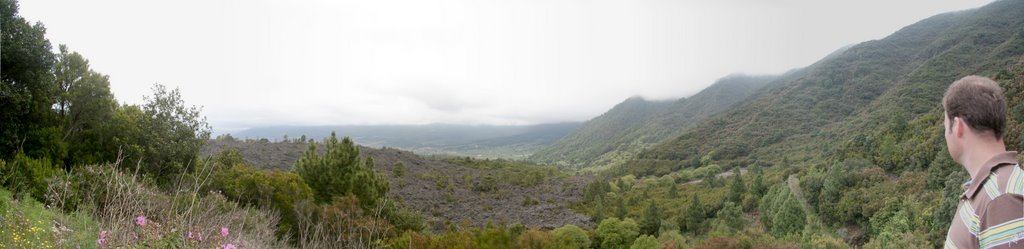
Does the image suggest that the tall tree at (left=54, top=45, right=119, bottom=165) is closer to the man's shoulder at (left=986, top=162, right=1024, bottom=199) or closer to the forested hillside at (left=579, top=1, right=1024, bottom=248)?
the man's shoulder at (left=986, top=162, right=1024, bottom=199)

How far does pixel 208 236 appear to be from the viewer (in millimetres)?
4199

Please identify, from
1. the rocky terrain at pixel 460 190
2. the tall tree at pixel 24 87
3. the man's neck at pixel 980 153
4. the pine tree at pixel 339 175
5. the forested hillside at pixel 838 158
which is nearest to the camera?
the man's neck at pixel 980 153

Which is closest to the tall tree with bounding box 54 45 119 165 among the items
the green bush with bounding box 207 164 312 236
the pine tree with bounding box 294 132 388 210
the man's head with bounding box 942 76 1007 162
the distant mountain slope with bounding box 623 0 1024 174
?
the green bush with bounding box 207 164 312 236

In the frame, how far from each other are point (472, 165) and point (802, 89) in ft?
239

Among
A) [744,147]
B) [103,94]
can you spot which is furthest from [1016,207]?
[744,147]

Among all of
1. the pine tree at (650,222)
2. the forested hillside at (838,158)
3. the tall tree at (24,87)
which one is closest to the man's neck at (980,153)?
the tall tree at (24,87)

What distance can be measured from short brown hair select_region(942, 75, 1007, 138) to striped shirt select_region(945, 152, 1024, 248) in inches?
5.6

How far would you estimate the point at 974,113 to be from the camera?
1813mm

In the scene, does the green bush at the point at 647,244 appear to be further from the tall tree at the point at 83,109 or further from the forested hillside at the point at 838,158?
the tall tree at the point at 83,109

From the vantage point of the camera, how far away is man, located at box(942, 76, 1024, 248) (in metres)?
1.65

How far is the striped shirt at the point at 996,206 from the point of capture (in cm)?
163

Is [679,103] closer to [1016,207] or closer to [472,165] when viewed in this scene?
[472,165]

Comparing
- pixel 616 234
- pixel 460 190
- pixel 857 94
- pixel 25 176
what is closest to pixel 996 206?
pixel 25 176

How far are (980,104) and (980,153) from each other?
18cm
